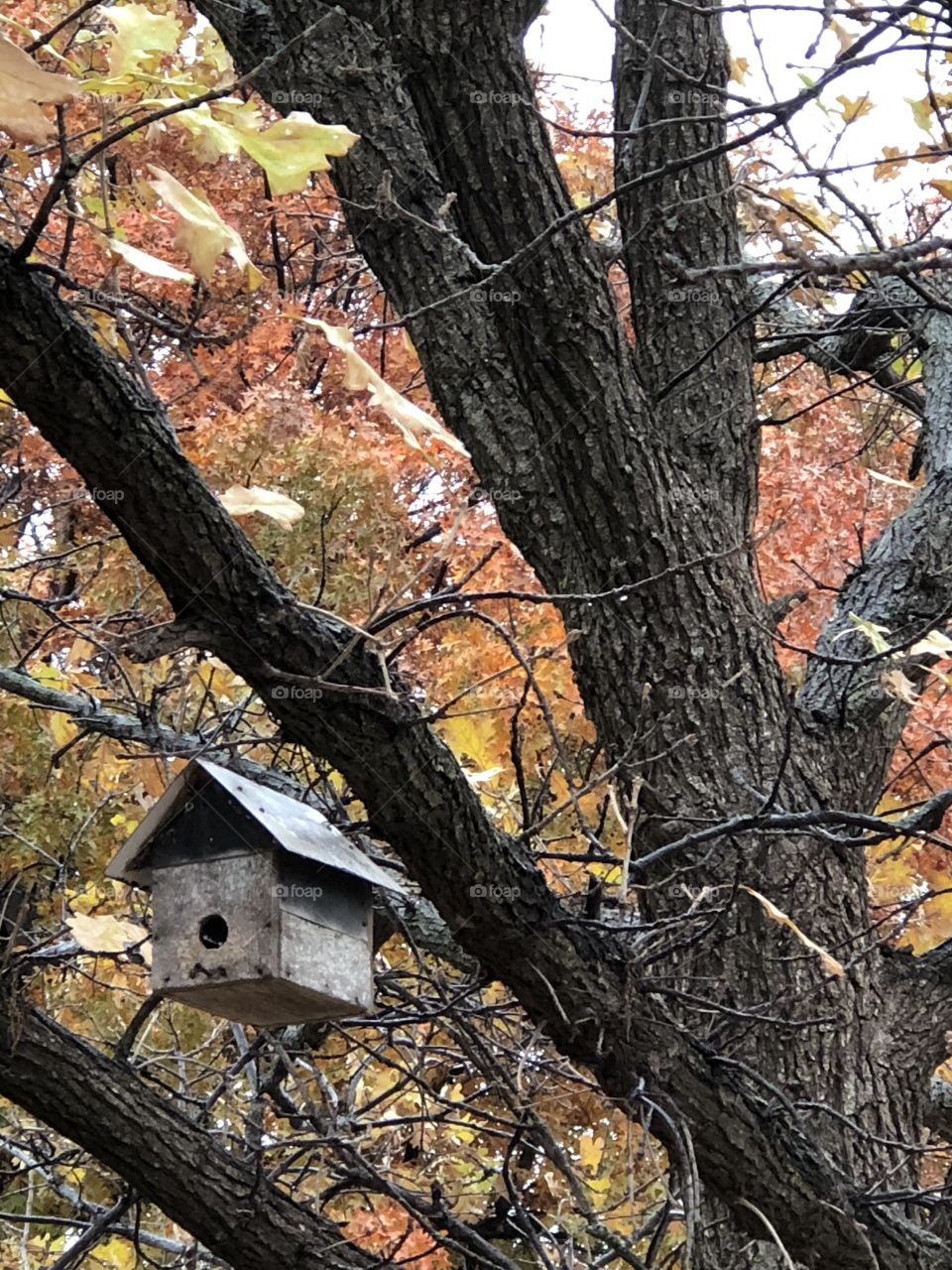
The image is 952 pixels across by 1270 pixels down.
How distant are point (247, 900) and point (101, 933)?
10.7 inches

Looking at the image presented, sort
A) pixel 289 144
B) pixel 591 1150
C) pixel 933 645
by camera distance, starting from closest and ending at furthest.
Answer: pixel 289 144
pixel 933 645
pixel 591 1150

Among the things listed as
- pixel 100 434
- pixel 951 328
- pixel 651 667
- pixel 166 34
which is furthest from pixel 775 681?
pixel 166 34

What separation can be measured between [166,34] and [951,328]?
10.4 ft

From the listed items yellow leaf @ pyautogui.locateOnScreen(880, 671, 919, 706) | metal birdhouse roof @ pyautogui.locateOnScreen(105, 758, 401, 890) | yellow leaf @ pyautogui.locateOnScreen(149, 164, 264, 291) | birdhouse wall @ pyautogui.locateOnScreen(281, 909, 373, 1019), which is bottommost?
birdhouse wall @ pyautogui.locateOnScreen(281, 909, 373, 1019)

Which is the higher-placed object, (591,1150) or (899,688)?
(899,688)

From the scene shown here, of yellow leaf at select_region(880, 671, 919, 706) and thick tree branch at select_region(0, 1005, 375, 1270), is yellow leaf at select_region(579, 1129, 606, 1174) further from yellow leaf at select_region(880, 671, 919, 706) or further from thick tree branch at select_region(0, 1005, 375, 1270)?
yellow leaf at select_region(880, 671, 919, 706)

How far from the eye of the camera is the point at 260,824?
90.7 inches

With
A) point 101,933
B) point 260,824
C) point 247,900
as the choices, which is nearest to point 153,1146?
point 101,933

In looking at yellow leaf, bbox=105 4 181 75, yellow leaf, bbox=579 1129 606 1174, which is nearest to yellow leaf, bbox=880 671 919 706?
yellow leaf, bbox=105 4 181 75

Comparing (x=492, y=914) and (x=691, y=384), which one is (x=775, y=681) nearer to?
(x=691, y=384)

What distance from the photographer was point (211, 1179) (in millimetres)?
2840

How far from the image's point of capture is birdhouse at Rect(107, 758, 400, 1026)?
233 centimetres

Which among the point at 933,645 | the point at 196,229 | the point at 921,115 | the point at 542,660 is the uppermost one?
the point at 921,115

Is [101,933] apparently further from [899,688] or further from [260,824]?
[899,688]
